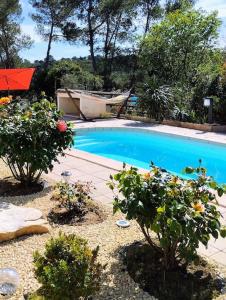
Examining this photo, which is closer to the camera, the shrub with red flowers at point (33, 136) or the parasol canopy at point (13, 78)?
the shrub with red flowers at point (33, 136)

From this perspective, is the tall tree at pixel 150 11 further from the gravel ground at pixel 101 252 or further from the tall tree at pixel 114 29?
the gravel ground at pixel 101 252

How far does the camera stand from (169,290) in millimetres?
2896

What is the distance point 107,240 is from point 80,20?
20.0m

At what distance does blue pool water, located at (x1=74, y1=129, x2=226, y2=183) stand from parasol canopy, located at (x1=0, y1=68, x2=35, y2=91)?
3100 mm

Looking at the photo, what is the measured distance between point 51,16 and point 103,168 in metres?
17.2

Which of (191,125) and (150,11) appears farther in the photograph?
(150,11)

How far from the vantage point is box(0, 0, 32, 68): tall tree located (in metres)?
21.1

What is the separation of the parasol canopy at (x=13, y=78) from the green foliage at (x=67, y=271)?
36.1ft

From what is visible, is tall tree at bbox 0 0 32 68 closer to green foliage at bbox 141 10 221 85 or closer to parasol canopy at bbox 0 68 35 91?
parasol canopy at bbox 0 68 35 91

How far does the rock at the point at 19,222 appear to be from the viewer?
3.77 metres

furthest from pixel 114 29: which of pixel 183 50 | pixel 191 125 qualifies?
pixel 191 125

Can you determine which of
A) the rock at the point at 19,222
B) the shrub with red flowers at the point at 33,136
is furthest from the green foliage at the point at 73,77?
the rock at the point at 19,222

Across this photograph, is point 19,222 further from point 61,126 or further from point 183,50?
point 183,50

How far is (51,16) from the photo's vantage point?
21375 mm
